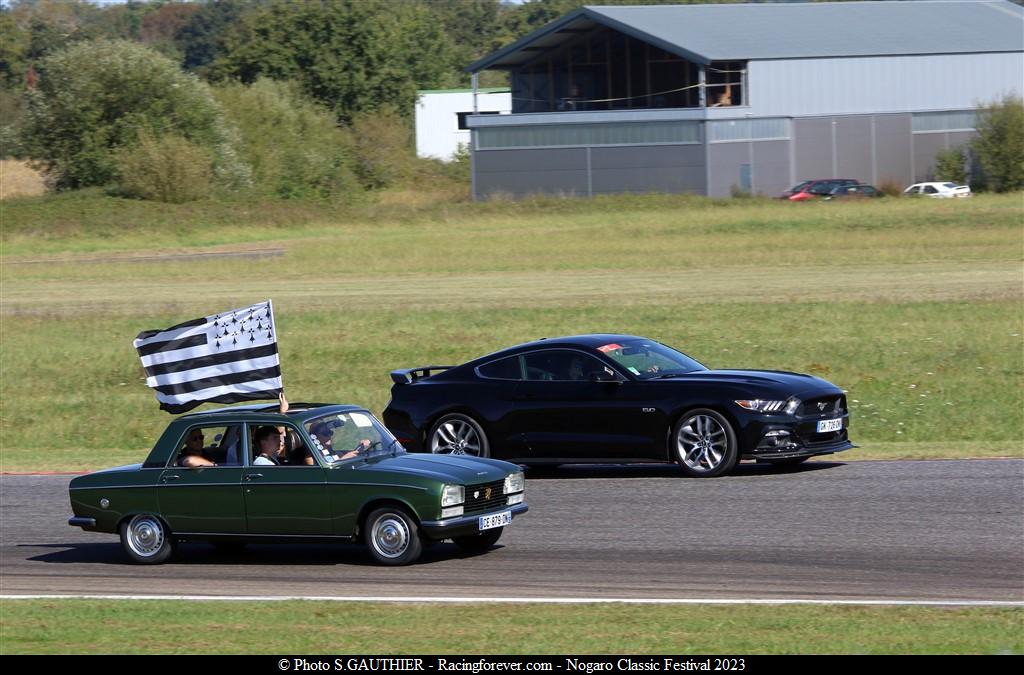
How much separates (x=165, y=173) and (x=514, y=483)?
4867 centimetres

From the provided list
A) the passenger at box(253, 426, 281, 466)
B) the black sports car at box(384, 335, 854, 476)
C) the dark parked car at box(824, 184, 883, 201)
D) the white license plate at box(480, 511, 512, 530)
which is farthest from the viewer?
the dark parked car at box(824, 184, 883, 201)

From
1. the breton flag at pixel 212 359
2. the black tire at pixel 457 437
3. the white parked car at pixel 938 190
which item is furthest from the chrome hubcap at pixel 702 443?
the white parked car at pixel 938 190

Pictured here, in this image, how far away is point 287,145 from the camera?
238 feet

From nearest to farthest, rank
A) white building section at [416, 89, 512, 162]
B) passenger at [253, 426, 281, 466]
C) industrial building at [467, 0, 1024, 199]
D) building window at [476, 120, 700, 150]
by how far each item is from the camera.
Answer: passenger at [253, 426, 281, 466] → building window at [476, 120, 700, 150] → industrial building at [467, 0, 1024, 199] → white building section at [416, 89, 512, 162]

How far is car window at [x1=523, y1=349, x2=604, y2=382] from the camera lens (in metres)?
15.1

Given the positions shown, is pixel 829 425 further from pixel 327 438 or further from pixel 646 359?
pixel 327 438

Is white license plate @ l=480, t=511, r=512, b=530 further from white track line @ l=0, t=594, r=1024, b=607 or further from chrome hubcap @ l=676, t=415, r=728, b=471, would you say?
chrome hubcap @ l=676, t=415, r=728, b=471

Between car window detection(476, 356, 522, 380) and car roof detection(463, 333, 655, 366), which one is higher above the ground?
car roof detection(463, 333, 655, 366)

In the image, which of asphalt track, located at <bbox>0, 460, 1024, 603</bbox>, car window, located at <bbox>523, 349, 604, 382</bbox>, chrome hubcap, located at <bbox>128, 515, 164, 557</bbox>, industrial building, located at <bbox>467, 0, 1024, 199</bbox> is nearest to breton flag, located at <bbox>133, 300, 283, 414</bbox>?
chrome hubcap, located at <bbox>128, 515, 164, 557</bbox>

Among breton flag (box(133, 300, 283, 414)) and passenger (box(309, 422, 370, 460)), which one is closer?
passenger (box(309, 422, 370, 460))

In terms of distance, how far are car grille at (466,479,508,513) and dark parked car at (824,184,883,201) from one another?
51.9 meters
